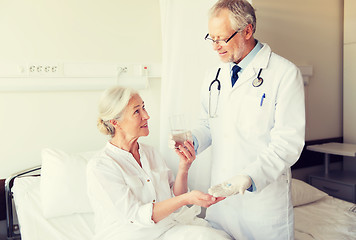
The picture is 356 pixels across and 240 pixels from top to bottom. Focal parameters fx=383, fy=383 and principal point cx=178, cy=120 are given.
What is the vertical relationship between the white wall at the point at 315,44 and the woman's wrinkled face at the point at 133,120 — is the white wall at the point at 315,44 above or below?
above

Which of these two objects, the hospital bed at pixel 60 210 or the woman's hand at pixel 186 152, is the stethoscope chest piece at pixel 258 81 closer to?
the woman's hand at pixel 186 152

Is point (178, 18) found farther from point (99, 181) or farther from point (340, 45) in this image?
point (340, 45)

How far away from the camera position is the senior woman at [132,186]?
1.62 meters

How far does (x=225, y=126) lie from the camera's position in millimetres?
1850

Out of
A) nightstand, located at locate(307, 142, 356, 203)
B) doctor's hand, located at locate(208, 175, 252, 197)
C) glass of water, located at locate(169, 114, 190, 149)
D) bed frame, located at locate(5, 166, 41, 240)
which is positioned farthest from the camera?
nightstand, located at locate(307, 142, 356, 203)

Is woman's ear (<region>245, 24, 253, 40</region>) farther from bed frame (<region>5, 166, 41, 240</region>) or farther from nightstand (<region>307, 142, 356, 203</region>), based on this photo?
nightstand (<region>307, 142, 356, 203</region>)

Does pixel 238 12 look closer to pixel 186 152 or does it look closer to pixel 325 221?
pixel 186 152

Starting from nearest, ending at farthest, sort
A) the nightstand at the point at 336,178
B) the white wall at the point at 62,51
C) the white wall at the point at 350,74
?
the white wall at the point at 62,51 < the nightstand at the point at 336,178 < the white wall at the point at 350,74

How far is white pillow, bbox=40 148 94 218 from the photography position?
2234 mm

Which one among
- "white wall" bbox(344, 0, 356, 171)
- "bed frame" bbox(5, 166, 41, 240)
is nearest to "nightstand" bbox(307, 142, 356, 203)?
"white wall" bbox(344, 0, 356, 171)

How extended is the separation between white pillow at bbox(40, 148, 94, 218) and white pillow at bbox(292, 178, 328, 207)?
1444 mm

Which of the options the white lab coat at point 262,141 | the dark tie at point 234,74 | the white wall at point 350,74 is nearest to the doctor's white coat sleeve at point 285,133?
the white lab coat at point 262,141

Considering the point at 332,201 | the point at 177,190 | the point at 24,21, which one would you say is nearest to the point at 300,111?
the point at 177,190

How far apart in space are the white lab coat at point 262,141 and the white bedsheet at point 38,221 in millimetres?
790
